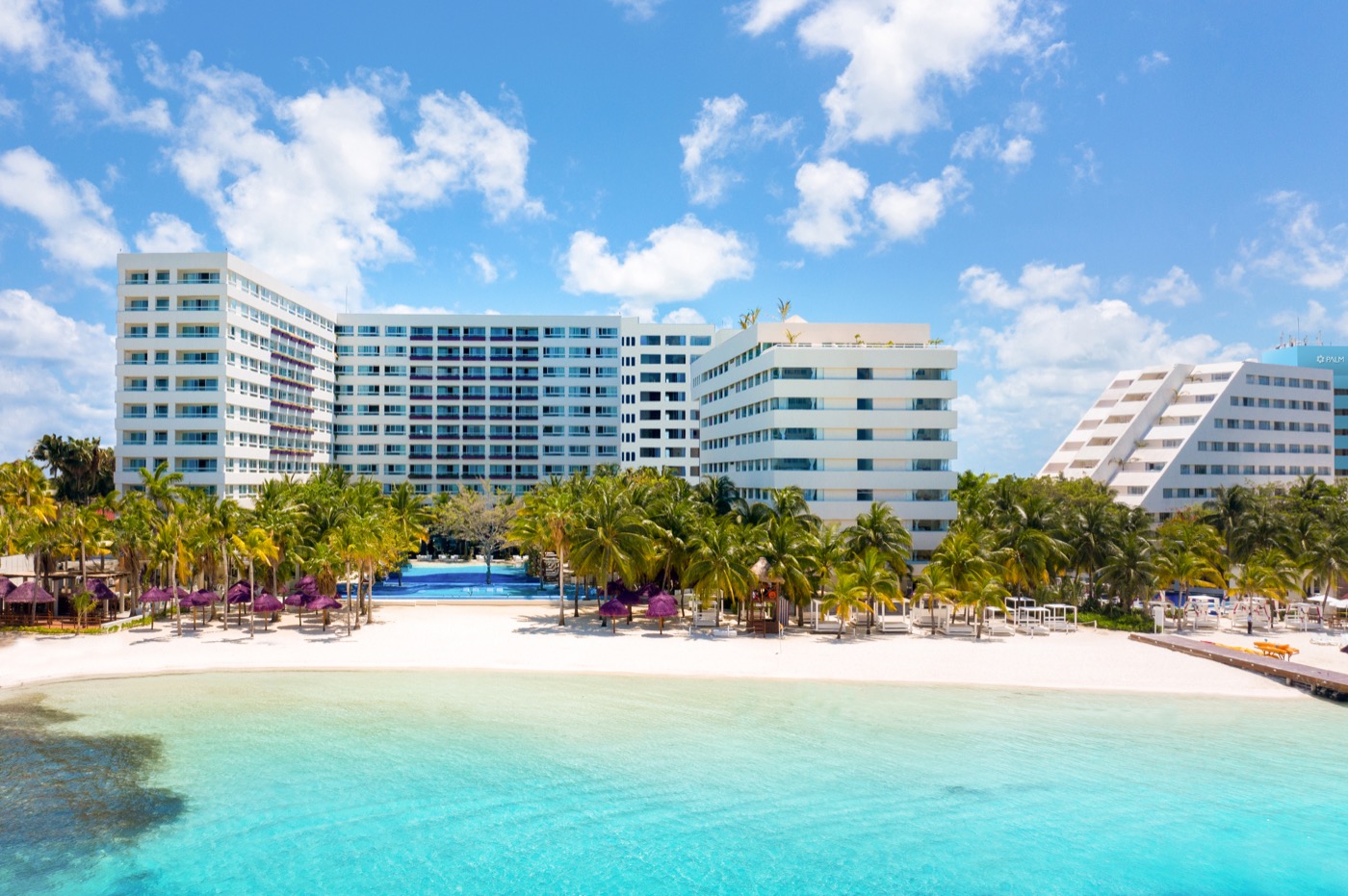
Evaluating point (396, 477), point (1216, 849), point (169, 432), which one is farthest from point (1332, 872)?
point (396, 477)

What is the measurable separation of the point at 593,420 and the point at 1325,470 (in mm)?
94366

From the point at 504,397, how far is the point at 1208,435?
88373 millimetres

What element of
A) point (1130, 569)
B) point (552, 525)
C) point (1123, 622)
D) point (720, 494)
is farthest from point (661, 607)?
point (1130, 569)

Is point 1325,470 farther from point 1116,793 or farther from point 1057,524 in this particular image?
point 1116,793

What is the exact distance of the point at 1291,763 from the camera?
93.1 ft

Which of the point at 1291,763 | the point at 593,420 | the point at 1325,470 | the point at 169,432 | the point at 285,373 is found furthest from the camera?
the point at 593,420

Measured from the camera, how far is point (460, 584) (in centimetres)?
7244

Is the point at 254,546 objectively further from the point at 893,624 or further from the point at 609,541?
the point at 893,624

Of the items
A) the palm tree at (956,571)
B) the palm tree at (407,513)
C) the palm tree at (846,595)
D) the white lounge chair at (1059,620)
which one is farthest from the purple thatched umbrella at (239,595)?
the white lounge chair at (1059,620)

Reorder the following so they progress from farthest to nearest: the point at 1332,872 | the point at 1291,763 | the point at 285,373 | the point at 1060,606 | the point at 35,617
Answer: the point at 285,373, the point at 1060,606, the point at 35,617, the point at 1291,763, the point at 1332,872

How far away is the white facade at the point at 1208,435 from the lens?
98.1 metres

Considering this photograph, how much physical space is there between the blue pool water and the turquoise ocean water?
27506 millimetres

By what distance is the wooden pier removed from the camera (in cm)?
3712

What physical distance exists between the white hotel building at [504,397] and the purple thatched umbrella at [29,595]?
90.7ft
